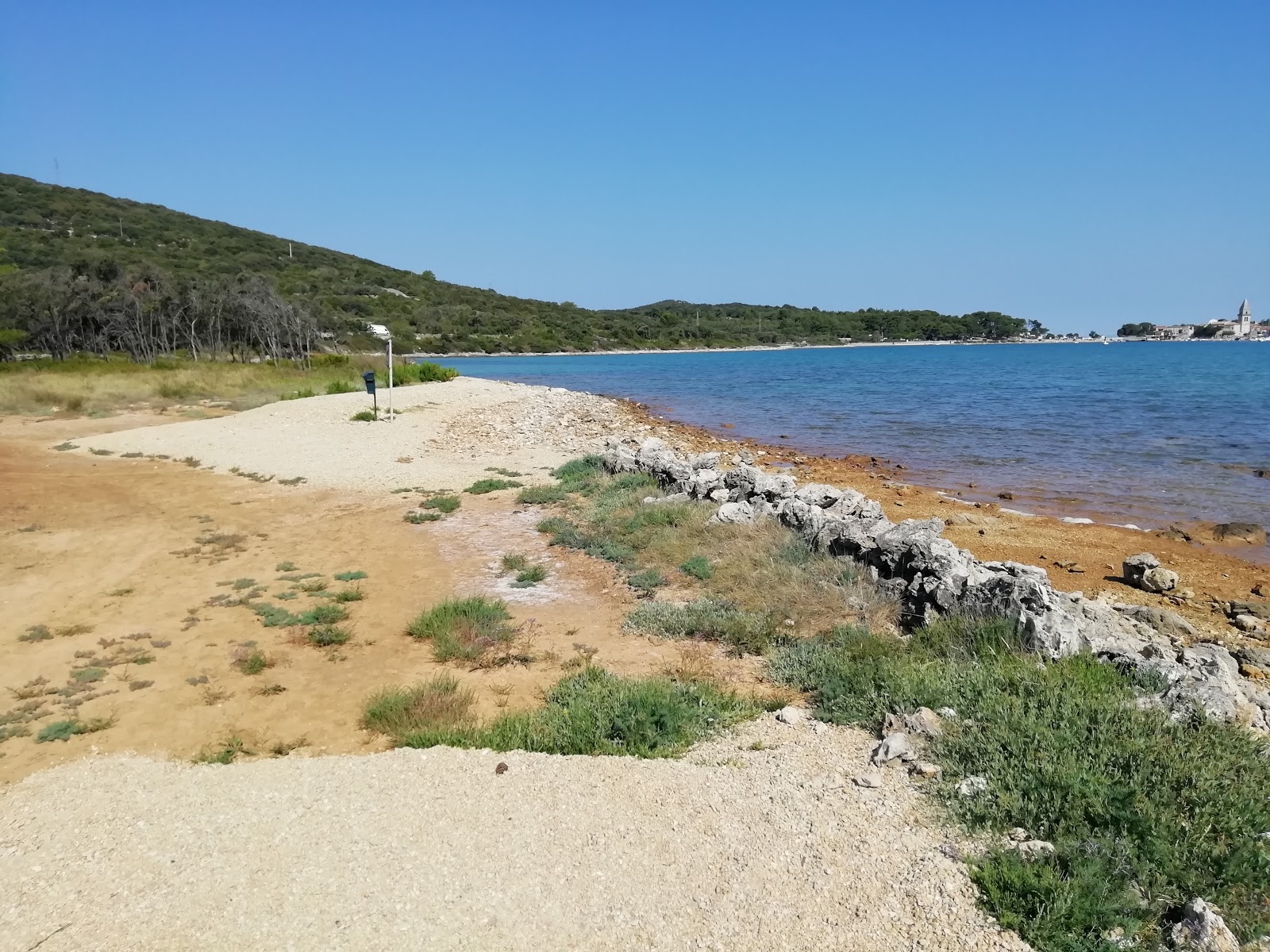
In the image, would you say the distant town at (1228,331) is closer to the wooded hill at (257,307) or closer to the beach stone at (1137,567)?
the wooded hill at (257,307)

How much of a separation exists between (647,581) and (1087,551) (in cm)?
647

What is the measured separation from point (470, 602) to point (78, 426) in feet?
Result: 66.9

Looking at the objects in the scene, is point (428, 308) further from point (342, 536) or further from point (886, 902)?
point (886, 902)

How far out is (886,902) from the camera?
3383mm

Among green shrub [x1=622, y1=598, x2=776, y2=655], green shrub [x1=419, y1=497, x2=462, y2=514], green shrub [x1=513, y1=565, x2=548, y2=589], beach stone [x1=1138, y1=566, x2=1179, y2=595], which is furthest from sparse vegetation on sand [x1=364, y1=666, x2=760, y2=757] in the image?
green shrub [x1=419, y1=497, x2=462, y2=514]

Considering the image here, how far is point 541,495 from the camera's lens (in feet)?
41.7

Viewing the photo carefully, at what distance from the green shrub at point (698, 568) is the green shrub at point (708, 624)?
2.21 feet

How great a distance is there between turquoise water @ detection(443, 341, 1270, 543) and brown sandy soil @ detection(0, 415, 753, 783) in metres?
9.86

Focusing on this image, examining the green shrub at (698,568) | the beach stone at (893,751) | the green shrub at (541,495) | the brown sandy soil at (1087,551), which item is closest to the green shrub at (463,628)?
the green shrub at (698,568)

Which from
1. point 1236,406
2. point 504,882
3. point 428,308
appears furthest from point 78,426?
point 428,308

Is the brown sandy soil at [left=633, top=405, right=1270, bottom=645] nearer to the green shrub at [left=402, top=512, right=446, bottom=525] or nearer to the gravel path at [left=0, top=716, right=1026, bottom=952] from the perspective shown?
the gravel path at [left=0, top=716, right=1026, bottom=952]

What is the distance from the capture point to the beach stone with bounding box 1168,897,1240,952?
294 centimetres

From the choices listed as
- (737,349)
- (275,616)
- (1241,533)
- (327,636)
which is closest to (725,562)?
(327,636)

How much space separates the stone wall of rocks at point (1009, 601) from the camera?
5.04 metres
